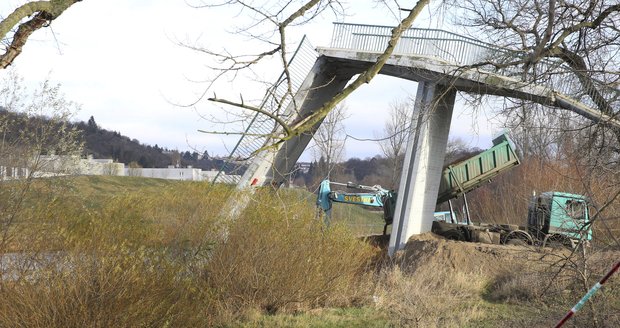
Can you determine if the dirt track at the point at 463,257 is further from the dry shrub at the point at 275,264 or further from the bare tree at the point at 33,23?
the bare tree at the point at 33,23

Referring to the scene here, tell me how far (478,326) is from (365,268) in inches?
188

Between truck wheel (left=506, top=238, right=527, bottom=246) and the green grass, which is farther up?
truck wheel (left=506, top=238, right=527, bottom=246)

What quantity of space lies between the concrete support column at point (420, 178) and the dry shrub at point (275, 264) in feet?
25.4

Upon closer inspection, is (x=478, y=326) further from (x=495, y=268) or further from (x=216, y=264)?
(x=495, y=268)

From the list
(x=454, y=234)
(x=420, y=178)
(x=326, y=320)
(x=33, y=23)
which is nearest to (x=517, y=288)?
(x=326, y=320)

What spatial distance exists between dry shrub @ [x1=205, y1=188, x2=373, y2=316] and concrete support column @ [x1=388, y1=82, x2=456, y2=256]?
774 cm

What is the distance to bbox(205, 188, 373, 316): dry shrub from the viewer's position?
14.2m

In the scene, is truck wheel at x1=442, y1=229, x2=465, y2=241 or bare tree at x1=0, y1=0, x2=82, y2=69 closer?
bare tree at x1=0, y1=0, x2=82, y2=69

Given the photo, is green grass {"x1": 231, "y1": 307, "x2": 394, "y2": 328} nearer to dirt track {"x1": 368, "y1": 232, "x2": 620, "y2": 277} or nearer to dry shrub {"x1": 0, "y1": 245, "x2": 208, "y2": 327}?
dry shrub {"x1": 0, "y1": 245, "x2": 208, "y2": 327}

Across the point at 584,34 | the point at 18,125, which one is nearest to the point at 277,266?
the point at 584,34

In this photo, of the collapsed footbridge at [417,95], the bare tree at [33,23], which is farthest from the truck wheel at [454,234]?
the bare tree at [33,23]

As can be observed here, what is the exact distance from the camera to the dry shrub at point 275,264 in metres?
14.2

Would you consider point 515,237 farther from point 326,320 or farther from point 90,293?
point 90,293

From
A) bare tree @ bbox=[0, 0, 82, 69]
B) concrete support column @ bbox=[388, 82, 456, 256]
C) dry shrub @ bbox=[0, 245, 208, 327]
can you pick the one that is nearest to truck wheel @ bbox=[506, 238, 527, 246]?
concrete support column @ bbox=[388, 82, 456, 256]
